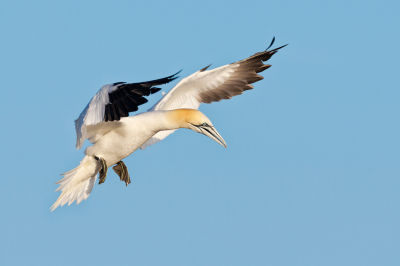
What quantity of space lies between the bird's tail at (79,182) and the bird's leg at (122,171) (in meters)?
0.52

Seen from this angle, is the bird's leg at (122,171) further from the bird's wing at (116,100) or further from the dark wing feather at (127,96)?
the dark wing feather at (127,96)

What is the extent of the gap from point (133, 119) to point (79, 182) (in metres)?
2.21

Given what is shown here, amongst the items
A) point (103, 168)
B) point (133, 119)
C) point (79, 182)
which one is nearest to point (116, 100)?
point (133, 119)

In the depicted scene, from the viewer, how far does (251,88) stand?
11.5m

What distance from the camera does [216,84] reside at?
11.7m

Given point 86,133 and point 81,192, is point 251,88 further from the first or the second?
point 81,192

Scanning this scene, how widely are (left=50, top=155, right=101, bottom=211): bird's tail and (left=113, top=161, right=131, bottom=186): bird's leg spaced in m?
0.52

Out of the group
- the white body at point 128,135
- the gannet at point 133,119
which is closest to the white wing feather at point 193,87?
the gannet at point 133,119

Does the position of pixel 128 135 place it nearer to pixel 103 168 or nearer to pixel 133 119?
pixel 133 119

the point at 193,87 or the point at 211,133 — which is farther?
the point at 193,87

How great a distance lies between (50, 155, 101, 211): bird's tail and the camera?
1142cm

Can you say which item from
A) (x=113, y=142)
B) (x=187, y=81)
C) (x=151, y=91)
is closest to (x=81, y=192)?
(x=113, y=142)

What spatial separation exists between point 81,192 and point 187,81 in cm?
341

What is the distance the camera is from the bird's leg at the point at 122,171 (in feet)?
40.3
